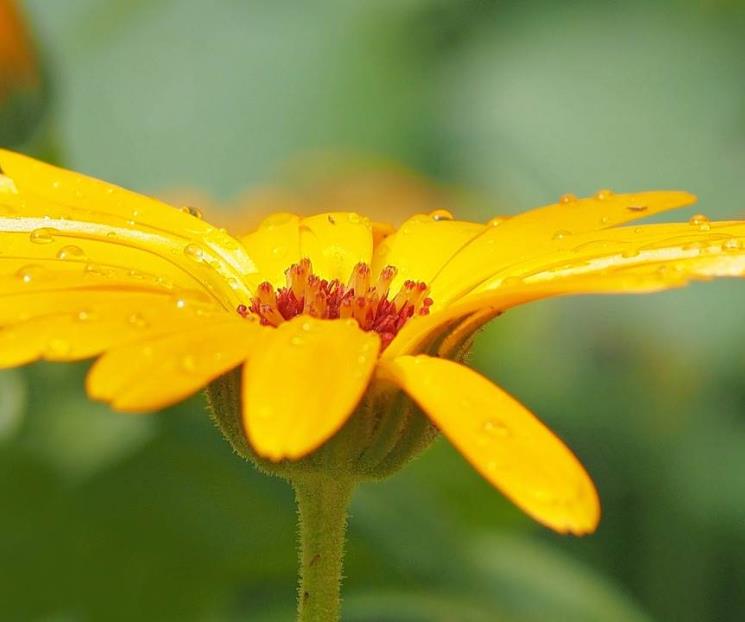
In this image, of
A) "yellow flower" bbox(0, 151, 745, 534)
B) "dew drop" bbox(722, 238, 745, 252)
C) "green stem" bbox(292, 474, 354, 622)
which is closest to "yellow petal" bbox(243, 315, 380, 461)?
"yellow flower" bbox(0, 151, 745, 534)

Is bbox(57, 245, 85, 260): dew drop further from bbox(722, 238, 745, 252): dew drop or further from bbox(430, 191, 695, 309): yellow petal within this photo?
bbox(722, 238, 745, 252): dew drop

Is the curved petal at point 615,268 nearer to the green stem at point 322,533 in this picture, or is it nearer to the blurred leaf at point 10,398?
the green stem at point 322,533

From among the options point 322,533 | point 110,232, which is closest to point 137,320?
point 322,533

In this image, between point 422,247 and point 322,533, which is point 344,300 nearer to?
point 422,247

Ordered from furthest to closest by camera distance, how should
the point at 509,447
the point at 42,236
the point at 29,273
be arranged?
the point at 42,236 < the point at 29,273 < the point at 509,447

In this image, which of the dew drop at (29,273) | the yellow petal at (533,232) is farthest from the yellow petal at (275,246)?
the dew drop at (29,273)
